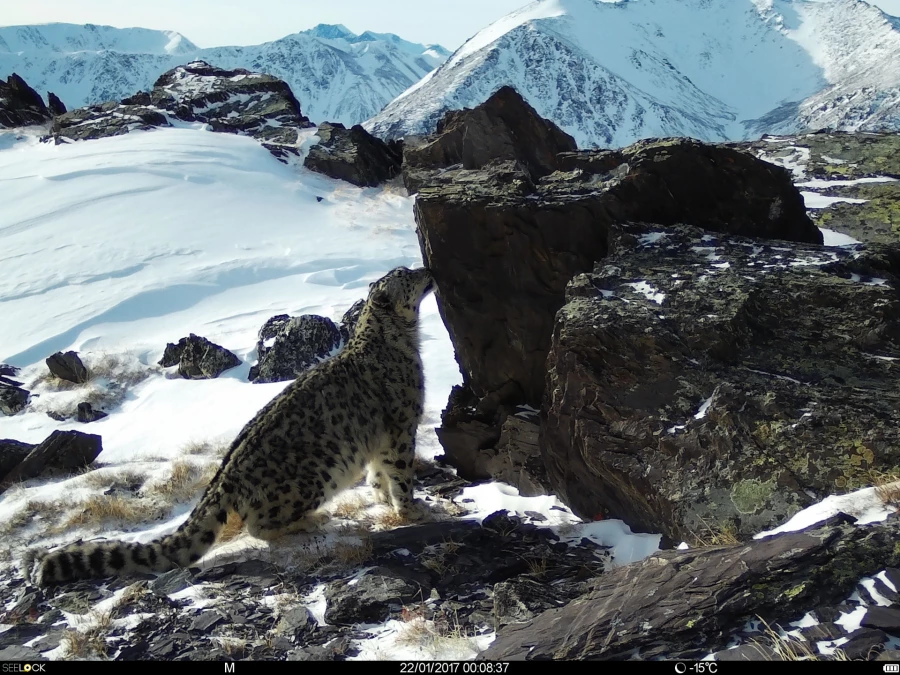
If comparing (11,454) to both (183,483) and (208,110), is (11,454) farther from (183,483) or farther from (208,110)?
(208,110)

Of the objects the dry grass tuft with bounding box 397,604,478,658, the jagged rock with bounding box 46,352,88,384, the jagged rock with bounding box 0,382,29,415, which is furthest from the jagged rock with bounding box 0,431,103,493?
the dry grass tuft with bounding box 397,604,478,658

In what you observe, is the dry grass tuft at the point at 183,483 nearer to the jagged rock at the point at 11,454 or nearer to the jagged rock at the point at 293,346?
the jagged rock at the point at 11,454

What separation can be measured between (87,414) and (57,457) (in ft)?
12.3

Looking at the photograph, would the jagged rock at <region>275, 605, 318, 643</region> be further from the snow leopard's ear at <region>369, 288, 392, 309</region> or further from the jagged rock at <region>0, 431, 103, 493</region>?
the jagged rock at <region>0, 431, 103, 493</region>

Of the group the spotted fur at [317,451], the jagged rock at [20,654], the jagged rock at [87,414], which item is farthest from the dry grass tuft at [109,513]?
the jagged rock at [87,414]

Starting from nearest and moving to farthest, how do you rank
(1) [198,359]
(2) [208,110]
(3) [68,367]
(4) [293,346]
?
(4) [293,346]
(3) [68,367]
(1) [198,359]
(2) [208,110]

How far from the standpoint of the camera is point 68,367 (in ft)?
54.5

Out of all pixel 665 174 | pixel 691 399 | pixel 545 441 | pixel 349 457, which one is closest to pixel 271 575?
pixel 349 457

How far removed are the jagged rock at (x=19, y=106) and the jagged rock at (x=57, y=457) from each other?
34.3 m

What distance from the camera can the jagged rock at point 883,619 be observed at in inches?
149

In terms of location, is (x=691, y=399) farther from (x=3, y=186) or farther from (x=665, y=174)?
(x=3, y=186)

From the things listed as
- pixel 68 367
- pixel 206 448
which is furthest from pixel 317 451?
pixel 68 367

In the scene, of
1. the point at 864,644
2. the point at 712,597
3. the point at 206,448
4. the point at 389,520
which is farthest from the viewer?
the point at 206,448

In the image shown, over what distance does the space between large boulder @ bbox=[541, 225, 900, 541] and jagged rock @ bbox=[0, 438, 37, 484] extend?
8375 mm
